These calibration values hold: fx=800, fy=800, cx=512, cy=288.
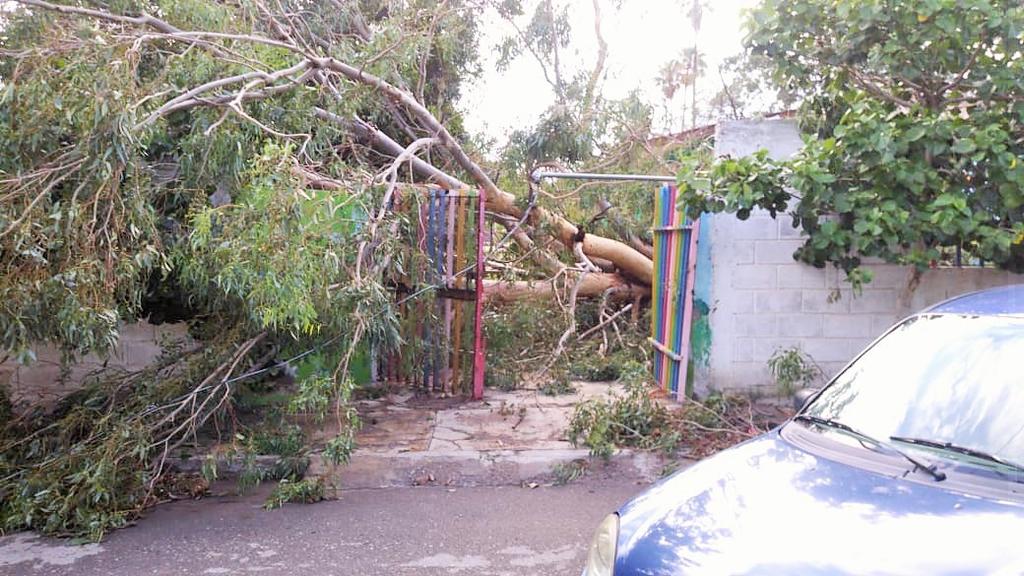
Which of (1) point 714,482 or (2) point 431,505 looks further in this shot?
(2) point 431,505

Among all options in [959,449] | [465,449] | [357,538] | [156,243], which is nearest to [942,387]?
[959,449]

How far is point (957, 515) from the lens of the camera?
2.42 meters

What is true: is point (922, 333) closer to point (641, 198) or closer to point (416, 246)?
point (416, 246)

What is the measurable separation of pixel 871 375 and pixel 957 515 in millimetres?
1156

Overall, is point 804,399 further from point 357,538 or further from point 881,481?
point 357,538

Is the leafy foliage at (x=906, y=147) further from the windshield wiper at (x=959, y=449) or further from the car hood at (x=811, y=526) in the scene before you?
the car hood at (x=811, y=526)

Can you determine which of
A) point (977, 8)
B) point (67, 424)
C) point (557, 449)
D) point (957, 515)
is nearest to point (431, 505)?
point (557, 449)

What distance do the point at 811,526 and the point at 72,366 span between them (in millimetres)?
6273

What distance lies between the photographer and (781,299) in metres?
7.19

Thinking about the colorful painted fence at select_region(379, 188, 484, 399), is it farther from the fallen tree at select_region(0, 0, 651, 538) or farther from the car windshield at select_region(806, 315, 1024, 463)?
the car windshield at select_region(806, 315, 1024, 463)

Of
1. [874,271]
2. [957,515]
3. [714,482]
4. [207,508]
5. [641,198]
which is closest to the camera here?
[957,515]

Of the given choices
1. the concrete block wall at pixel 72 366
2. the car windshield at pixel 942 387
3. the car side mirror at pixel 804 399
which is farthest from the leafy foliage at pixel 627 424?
the concrete block wall at pixel 72 366

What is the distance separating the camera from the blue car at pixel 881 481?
232 centimetres

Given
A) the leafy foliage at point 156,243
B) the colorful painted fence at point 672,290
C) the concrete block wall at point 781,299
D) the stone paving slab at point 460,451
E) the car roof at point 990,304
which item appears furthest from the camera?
the colorful painted fence at point 672,290
